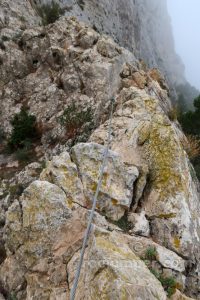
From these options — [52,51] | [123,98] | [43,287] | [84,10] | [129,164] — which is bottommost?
[43,287]

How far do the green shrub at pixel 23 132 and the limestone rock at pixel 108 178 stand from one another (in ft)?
22.8

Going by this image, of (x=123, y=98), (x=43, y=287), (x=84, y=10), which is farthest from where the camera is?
(x=84, y=10)

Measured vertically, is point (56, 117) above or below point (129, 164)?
above

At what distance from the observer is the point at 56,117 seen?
16.4 metres

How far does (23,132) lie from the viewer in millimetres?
16469

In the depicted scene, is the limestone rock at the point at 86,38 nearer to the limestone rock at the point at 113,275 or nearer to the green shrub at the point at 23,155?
the green shrub at the point at 23,155

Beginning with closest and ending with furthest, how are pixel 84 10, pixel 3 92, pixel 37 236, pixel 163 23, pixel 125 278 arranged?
pixel 125 278 < pixel 37 236 < pixel 3 92 < pixel 84 10 < pixel 163 23

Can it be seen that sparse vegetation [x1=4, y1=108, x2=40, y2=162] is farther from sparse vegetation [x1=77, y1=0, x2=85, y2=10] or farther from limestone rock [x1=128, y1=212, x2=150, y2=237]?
sparse vegetation [x1=77, y1=0, x2=85, y2=10]

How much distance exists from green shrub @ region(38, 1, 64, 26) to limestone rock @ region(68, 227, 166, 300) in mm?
24951

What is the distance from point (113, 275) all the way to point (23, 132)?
38.1 feet

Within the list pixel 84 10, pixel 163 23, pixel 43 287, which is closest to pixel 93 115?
pixel 43 287

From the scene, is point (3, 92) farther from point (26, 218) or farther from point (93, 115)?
point (26, 218)

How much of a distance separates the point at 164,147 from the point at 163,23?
114 meters

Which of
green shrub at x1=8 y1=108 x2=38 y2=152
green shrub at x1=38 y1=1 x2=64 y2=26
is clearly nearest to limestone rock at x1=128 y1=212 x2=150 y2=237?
green shrub at x1=8 y1=108 x2=38 y2=152
